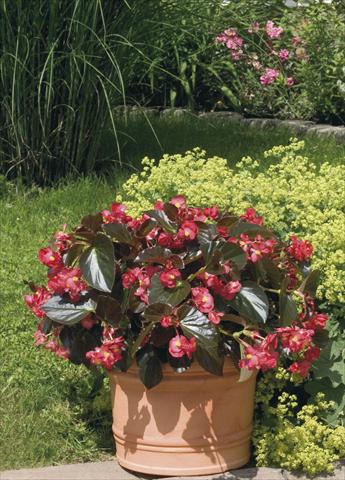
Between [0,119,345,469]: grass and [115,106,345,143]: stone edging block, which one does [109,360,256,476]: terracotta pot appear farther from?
[115,106,345,143]: stone edging block

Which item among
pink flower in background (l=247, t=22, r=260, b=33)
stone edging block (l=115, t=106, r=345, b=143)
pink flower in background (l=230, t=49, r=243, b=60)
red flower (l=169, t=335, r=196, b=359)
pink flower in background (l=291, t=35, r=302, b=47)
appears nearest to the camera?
red flower (l=169, t=335, r=196, b=359)

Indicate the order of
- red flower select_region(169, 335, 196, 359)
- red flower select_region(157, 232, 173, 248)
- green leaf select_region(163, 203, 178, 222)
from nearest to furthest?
red flower select_region(169, 335, 196, 359), red flower select_region(157, 232, 173, 248), green leaf select_region(163, 203, 178, 222)

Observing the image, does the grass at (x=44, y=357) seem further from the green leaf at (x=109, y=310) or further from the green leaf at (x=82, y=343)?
the green leaf at (x=109, y=310)

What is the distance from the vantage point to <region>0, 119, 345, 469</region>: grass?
3959 millimetres

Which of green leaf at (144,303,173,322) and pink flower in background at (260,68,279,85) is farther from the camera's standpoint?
pink flower in background at (260,68,279,85)

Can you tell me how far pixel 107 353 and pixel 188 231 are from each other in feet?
1.58

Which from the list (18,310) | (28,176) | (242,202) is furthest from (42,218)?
(242,202)

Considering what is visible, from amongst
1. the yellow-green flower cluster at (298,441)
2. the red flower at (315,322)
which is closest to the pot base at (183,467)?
the yellow-green flower cluster at (298,441)

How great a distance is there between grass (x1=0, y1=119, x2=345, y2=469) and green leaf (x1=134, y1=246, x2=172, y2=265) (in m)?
0.85

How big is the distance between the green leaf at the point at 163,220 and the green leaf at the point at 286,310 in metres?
0.43

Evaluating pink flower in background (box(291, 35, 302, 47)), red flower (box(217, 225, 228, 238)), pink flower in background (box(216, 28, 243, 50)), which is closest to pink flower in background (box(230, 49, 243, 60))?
pink flower in background (box(216, 28, 243, 50))

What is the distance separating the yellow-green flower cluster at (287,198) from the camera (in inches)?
156

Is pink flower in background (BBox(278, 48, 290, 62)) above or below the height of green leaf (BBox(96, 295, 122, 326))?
below

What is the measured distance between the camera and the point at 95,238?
11.7ft
